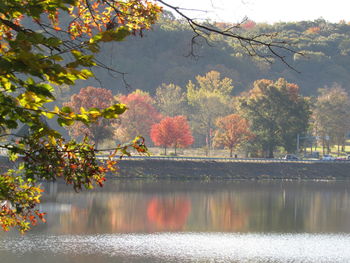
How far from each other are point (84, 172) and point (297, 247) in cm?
3208

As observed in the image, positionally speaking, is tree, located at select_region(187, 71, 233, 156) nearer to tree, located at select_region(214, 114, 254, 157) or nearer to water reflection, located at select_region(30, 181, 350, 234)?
tree, located at select_region(214, 114, 254, 157)

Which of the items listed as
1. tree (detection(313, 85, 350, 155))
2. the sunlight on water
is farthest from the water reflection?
tree (detection(313, 85, 350, 155))

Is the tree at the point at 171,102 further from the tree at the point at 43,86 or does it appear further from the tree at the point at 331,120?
the tree at the point at 43,86

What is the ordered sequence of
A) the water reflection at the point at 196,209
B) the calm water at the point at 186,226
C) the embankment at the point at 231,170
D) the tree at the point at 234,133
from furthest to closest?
1. the tree at the point at 234,133
2. the embankment at the point at 231,170
3. the water reflection at the point at 196,209
4. the calm water at the point at 186,226

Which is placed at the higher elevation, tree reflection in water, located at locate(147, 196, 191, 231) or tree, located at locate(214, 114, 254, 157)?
tree, located at locate(214, 114, 254, 157)

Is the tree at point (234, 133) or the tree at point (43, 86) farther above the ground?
the tree at point (234, 133)

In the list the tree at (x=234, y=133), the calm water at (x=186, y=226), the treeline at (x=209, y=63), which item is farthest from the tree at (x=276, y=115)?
the treeline at (x=209, y=63)

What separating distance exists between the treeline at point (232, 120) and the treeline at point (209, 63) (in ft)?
79.4

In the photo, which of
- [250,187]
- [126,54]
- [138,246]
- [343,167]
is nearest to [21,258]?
[138,246]

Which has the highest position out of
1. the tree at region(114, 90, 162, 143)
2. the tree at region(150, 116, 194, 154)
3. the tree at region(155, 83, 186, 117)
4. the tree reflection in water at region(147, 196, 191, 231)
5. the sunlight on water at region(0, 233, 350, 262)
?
the tree at region(155, 83, 186, 117)

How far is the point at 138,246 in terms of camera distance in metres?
36.2

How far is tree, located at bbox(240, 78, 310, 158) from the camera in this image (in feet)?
304

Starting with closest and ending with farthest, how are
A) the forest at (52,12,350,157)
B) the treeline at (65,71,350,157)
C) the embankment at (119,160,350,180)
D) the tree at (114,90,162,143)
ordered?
the embankment at (119,160,350,180)
the treeline at (65,71,350,157)
the forest at (52,12,350,157)
the tree at (114,90,162,143)

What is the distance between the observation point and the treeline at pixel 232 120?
92062 millimetres
